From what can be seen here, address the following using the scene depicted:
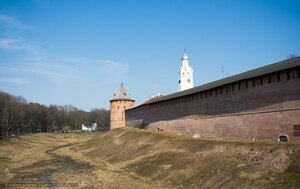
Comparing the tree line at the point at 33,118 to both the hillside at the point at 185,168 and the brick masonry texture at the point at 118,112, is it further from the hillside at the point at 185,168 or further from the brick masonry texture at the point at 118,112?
the hillside at the point at 185,168

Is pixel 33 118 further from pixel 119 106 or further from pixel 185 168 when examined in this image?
pixel 185 168

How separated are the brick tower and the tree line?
18.4 metres

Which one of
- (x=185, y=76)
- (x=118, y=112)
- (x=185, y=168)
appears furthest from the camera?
(x=185, y=76)

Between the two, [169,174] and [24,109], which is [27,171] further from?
[24,109]

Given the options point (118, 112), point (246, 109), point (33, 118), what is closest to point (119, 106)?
point (118, 112)

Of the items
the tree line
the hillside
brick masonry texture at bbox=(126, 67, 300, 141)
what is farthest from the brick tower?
the hillside

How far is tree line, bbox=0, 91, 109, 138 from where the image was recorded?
61206 millimetres

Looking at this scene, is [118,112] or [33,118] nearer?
[118,112]

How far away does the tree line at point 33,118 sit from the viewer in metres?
61.2

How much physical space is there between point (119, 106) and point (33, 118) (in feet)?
82.0

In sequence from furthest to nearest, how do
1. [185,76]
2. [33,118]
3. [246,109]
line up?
[33,118]
[185,76]
[246,109]

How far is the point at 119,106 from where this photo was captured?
2440 inches

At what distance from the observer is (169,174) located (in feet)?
57.9

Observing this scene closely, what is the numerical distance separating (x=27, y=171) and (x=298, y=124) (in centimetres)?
1694
